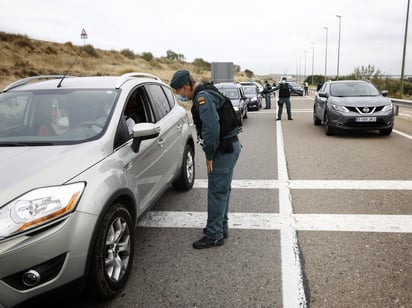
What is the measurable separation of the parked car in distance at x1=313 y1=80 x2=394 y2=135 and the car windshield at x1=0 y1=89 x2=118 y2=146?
8302mm

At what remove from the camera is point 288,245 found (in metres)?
3.96

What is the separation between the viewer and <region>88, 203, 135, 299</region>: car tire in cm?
277

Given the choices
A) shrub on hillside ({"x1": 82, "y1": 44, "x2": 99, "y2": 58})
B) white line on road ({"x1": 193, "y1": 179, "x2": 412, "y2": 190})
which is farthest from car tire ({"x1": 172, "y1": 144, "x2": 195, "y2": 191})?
shrub on hillside ({"x1": 82, "y1": 44, "x2": 99, "y2": 58})

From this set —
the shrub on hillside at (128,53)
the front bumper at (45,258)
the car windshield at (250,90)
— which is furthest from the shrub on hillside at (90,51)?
the front bumper at (45,258)

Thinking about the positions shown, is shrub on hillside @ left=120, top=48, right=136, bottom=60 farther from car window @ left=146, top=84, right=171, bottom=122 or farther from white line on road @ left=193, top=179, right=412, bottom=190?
car window @ left=146, top=84, right=171, bottom=122

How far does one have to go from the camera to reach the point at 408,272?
3377 mm

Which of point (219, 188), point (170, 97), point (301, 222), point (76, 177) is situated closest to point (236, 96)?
point (170, 97)

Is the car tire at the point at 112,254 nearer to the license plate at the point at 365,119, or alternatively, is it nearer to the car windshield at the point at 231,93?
the license plate at the point at 365,119

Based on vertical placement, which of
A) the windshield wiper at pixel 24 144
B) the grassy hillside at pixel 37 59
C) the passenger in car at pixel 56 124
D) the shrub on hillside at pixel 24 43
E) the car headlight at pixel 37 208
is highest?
the shrub on hillside at pixel 24 43

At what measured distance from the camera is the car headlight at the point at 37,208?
235 cm

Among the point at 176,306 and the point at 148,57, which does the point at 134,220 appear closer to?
the point at 176,306

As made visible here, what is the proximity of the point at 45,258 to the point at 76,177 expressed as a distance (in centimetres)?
59

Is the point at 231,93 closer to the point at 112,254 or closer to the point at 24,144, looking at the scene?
the point at 24,144

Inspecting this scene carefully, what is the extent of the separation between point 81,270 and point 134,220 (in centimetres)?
91
